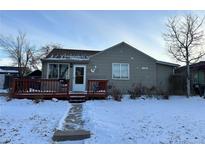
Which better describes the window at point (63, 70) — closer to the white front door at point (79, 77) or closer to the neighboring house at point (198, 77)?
the white front door at point (79, 77)

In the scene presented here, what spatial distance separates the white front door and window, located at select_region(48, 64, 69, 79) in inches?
24.6

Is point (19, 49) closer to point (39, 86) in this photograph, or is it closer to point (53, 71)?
point (53, 71)

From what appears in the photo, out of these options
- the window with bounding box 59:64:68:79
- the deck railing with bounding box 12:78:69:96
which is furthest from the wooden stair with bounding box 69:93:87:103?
the window with bounding box 59:64:68:79

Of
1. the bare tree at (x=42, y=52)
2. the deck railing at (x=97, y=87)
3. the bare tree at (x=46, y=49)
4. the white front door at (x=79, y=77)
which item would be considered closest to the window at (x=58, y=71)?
the white front door at (x=79, y=77)

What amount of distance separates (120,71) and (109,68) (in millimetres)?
920

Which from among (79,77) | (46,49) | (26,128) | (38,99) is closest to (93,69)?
(79,77)

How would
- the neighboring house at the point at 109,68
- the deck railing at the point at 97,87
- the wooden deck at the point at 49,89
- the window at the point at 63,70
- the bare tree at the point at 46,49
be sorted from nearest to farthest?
the wooden deck at the point at 49,89
the deck railing at the point at 97,87
the neighboring house at the point at 109,68
the window at the point at 63,70
the bare tree at the point at 46,49

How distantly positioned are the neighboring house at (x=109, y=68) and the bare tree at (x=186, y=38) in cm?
204

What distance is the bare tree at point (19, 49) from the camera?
2395cm

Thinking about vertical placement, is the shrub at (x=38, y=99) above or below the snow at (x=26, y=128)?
above

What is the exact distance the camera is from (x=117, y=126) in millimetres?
5906

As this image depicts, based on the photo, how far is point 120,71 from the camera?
52.1 ft

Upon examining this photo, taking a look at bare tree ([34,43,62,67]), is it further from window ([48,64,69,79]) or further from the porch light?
the porch light

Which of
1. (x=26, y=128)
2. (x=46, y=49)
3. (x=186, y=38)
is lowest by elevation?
(x=26, y=128)
